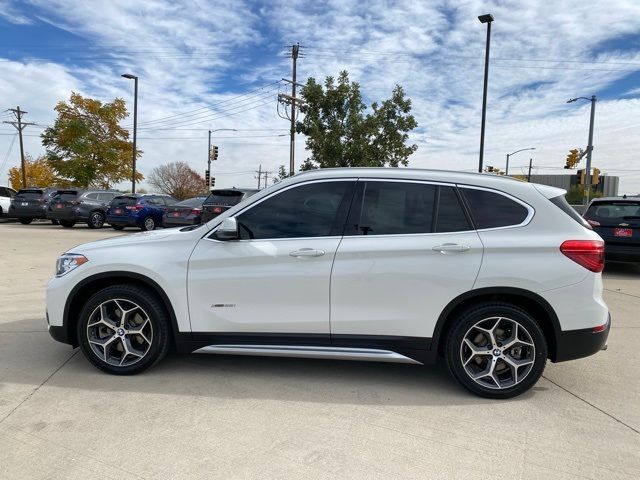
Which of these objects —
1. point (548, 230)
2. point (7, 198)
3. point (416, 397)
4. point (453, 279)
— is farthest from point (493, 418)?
point (7, 198)

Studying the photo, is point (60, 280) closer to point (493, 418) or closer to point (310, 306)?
point (310, 306)

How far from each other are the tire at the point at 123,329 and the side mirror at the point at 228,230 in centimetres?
77

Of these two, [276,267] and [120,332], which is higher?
[276,267]

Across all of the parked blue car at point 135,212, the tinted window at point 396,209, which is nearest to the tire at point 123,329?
the tinted window at point 396,209

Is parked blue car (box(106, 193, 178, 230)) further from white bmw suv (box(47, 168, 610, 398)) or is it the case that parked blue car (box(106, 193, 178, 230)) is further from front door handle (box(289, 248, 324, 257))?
front door handle (box(289, 248, 324, 257))

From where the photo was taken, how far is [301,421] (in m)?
3.24

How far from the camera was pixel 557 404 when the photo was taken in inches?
141

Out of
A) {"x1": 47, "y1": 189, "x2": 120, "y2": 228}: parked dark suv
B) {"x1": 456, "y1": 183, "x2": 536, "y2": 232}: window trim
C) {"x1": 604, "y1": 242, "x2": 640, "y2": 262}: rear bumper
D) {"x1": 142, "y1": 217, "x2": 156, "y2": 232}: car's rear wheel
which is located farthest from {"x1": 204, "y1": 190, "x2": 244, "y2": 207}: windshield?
{"x1": 456, "y1": 183, "x2": 536, "y2": 232}: window trim

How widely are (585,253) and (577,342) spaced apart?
659mm

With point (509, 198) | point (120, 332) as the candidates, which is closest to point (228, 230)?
point (120, 332)

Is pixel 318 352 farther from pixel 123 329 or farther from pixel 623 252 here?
pixel 623 252

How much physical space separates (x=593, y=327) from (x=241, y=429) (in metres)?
2.62

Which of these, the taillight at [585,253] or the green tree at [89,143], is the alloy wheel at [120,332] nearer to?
the taillight at [585,253]

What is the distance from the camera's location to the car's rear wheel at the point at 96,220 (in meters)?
20.5
